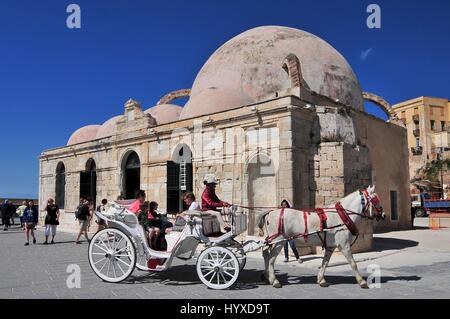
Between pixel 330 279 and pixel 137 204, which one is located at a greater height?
pixel 137 204

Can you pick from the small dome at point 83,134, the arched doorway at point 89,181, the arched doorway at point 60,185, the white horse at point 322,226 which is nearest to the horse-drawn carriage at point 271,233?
the white horse at point 322,226

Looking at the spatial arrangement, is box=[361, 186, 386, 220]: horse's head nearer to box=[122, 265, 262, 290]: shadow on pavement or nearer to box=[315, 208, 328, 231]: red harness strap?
box=[315, 208, 328, 231]: red harness strap

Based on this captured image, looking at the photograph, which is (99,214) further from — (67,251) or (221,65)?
(221,65)

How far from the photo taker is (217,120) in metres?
13.2

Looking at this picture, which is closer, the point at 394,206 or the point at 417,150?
the point at 394,206

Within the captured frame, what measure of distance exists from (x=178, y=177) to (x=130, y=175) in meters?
3.56

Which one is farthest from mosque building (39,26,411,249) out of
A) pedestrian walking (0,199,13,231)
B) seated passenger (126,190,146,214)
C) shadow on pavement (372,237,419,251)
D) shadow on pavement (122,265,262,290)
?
seated passenger (126,190,146,214)

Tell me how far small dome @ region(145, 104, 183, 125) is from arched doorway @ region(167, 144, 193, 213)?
477 cm

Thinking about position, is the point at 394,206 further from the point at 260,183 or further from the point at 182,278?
the point at 182,278

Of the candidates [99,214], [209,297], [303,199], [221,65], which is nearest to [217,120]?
[303,199]

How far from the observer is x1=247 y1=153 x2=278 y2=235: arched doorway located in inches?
467

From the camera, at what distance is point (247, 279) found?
7.24 m

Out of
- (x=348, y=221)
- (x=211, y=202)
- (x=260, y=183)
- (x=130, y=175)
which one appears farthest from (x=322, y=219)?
(x=130, y=175)
